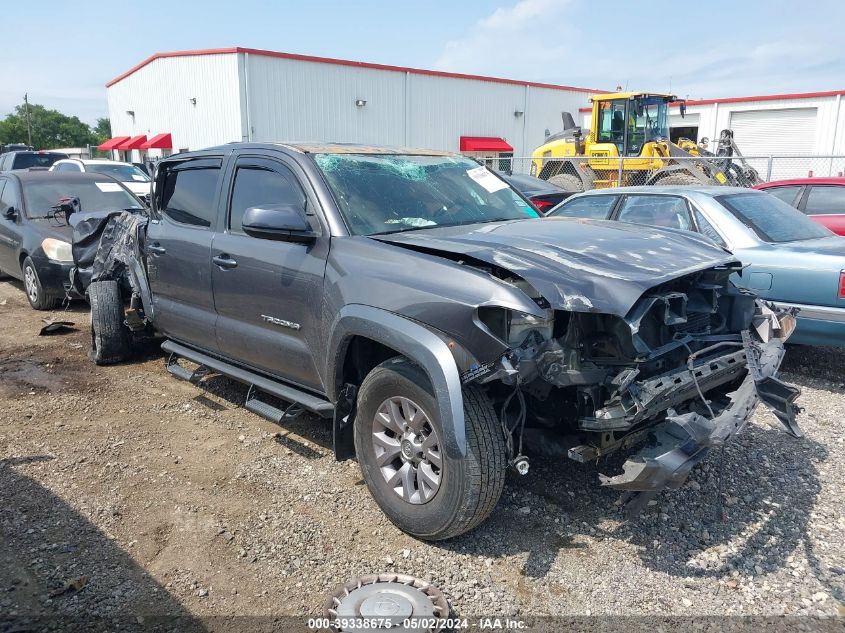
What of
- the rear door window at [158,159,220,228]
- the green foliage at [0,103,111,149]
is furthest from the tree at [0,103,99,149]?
the rear door window at [158,159,220,228]

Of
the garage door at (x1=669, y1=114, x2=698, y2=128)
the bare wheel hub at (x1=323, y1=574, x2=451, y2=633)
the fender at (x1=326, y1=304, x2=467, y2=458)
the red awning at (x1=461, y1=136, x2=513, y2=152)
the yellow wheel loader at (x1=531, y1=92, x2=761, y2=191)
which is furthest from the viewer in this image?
the red awning at (x1=461, y1=136, x2=513, y2=152)

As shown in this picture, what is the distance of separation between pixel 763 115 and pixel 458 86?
44.7 ft

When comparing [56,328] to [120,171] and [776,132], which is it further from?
[776,132]

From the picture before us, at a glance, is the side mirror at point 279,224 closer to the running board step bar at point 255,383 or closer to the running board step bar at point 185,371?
the running board step bar at point 255,383

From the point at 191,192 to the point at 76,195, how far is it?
5.07 meters

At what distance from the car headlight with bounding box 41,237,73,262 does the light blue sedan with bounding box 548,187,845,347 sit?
607cm

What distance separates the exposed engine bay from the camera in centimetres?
295

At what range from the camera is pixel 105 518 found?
3.60 metres

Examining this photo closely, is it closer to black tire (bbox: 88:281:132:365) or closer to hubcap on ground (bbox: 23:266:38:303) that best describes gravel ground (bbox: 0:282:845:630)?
black tire (bbox: 88:281:132:365)

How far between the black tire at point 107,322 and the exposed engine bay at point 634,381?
14.2 feet

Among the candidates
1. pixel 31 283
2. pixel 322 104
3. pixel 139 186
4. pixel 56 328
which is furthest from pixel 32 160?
pixel 56 328

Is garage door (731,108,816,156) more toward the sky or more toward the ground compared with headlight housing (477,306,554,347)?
more toward the sky

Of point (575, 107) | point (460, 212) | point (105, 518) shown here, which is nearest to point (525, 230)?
point (460, 212)

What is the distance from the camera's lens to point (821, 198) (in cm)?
815
